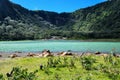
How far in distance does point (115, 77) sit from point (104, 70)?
4.70m

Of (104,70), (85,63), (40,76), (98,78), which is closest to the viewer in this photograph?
(98,78)

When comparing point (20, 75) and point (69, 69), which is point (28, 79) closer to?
point (20, 75)

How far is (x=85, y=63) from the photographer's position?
97.7 feet

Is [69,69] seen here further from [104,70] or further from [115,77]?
[115,77]

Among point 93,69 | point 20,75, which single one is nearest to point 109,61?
point 93,69

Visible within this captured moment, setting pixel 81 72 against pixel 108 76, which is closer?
pixel 108 76

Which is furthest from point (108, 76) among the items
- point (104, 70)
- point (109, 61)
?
point (109, 61)

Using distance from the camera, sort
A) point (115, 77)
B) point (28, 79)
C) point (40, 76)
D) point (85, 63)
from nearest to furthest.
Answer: point (28, 79) < point (115, 77) < point (40, 76) < point (85, 63)

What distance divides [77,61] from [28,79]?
1750 cm

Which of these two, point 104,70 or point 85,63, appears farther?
point 85,63

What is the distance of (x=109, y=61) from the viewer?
112 feet

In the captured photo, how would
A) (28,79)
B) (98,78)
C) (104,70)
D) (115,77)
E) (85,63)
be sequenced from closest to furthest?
(28,79)
(115,77)
(98,78)
(104,70)
(85,63)

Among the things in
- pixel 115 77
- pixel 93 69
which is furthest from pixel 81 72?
pixel 115 77

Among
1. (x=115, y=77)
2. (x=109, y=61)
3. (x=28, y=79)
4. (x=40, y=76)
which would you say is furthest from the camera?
(x=109, y=61)
